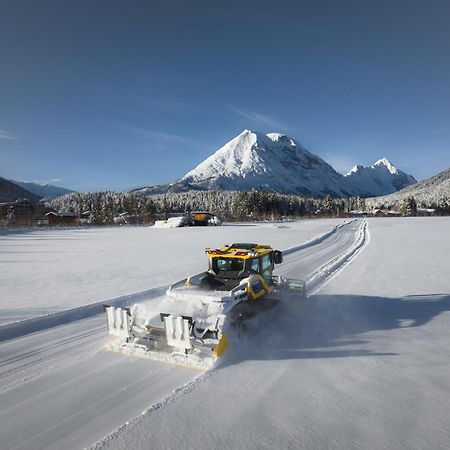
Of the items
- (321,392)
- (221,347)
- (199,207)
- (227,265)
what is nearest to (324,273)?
(227,265)

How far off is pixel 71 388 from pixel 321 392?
3.77 meters

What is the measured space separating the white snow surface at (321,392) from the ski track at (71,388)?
37 centimetres

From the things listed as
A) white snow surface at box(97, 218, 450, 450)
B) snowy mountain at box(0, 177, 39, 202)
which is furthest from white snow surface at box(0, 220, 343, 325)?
snowy mountain at box(0, 177, 39, 202)

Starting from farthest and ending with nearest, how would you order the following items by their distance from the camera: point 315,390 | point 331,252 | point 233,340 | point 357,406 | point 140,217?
1. point 140,217
2. point 331,252
3. point 233,340
4. point 315,390
5. point 357,406

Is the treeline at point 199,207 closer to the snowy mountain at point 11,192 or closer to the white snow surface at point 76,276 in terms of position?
the snowy mountain at point 11,192

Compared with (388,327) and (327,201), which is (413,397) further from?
(327,201)

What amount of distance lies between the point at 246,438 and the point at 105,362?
3.08m

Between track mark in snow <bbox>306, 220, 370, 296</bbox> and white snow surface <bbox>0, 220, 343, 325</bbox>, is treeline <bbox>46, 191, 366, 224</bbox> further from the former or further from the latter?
track mark in snow <bbox>306, 220, 370, 296</bbox>

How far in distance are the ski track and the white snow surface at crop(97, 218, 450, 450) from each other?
14.5 inches

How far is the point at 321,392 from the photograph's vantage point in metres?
4.84

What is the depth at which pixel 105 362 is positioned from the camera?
582 cm

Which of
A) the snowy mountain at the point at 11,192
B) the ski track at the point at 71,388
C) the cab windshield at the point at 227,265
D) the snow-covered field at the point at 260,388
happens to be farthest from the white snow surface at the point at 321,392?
the snowy mountain at the point at 11,192

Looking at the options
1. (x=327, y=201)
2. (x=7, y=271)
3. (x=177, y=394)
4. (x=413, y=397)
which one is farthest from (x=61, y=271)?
(x=327, y=201)

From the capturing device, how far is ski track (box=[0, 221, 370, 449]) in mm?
4059
